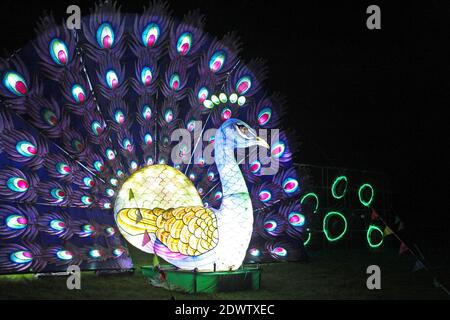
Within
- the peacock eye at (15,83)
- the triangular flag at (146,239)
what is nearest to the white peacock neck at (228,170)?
the triangular flag at (146,239)

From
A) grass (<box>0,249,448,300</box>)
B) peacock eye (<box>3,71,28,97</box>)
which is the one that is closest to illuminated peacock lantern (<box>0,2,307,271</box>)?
peacock eye (<box>3,71,28,97</box>)

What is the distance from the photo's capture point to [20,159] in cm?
530

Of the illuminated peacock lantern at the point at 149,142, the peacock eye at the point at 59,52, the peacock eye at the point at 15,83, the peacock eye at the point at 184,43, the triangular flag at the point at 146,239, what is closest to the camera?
the peacock eye at the point at 15,83

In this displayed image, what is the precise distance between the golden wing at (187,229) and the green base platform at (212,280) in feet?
0.80

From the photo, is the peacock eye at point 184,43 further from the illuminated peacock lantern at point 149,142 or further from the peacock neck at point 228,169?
the peacock neck at point 228,169

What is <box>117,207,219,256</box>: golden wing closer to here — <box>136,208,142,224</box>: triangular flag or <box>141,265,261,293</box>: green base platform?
<box>136,208,142,224</box>: triangular flag

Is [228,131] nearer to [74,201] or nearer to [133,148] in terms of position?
[133,148]

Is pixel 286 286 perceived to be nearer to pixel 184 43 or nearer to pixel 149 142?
pixel 149 142

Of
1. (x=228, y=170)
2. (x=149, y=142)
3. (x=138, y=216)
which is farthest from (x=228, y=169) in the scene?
(x=149, y=142)

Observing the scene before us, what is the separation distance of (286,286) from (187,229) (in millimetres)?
1593

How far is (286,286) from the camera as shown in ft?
19.7

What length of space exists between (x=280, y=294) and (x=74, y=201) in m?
2.50

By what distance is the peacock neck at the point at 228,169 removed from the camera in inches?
217

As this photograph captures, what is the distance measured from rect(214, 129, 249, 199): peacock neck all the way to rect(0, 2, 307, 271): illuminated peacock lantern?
1cm
